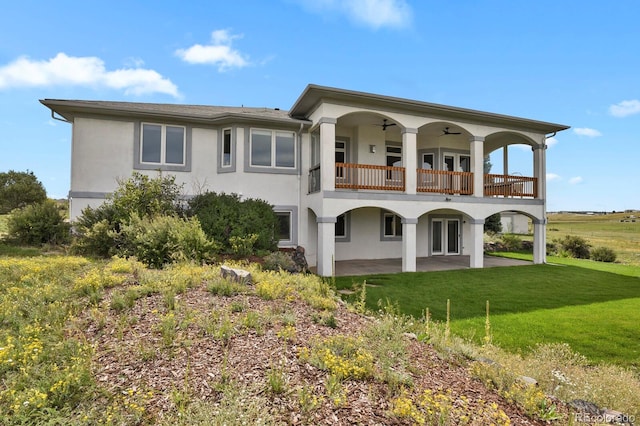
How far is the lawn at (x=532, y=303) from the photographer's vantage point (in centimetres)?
609

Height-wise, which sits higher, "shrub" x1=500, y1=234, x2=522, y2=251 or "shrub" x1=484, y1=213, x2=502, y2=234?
"shrub" x1=484, y1=213, x2=502, y2=234

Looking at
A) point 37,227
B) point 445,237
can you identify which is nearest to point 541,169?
point 445,237

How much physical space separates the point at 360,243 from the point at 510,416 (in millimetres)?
12319

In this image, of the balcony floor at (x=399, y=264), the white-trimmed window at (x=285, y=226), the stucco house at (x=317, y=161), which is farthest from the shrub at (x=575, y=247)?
the white-trimmed window at (x=285, y=226)

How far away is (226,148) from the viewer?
1327 cm

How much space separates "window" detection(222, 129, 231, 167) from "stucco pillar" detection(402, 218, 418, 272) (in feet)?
24.3

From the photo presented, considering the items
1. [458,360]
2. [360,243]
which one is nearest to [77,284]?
[458,360]

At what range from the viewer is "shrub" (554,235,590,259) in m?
20.8

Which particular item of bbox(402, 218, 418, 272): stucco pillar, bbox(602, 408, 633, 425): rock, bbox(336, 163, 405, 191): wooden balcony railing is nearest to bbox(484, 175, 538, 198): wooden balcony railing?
bbox(402, 218, 418, 272): stucco pillar

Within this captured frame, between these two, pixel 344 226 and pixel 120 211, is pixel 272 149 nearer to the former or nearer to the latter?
pixel 344 226

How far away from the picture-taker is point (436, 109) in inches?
513

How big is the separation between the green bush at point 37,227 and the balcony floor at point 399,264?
33.3ft

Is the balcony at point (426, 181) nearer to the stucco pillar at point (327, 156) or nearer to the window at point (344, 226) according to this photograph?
the stucco pillar at point (327, 156)

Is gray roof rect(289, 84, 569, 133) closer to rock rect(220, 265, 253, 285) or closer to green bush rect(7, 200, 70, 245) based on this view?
rock rect(220, 265, 253, 285)
